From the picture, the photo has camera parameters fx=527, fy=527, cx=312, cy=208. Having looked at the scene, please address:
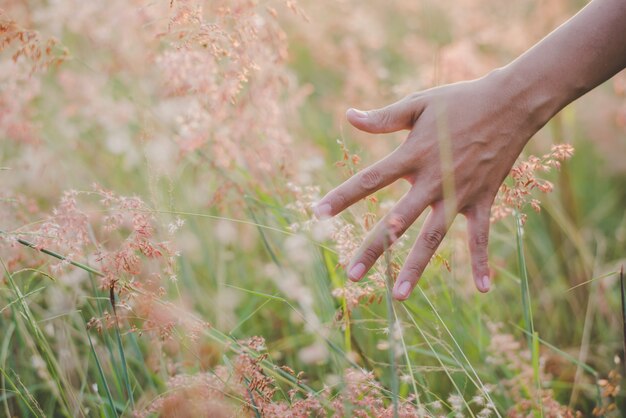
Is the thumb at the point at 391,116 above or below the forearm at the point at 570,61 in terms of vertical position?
below

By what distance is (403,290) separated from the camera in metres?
1.24

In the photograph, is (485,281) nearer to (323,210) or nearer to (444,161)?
(444,161)

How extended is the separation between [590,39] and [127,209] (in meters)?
1.14

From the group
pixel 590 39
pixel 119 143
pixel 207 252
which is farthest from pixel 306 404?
pixel 119 143

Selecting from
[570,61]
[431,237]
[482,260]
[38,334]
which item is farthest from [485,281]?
[38,334]

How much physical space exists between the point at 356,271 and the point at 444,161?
0.33 meters

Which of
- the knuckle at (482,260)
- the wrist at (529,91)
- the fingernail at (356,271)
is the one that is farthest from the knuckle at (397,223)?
the wrist at (529,91)

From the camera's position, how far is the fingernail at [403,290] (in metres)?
1.23

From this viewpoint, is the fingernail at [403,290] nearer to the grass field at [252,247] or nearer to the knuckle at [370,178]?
the grass field at [252,247]

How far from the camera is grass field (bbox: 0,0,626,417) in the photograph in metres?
1.24

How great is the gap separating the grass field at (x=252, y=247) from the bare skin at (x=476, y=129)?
13 centimetres

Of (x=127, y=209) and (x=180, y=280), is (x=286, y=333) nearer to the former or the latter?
(x=180, y=280)

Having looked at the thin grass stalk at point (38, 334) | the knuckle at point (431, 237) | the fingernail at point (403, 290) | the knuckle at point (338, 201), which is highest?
the knuckle at point (338, 201)

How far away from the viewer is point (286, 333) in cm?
206
